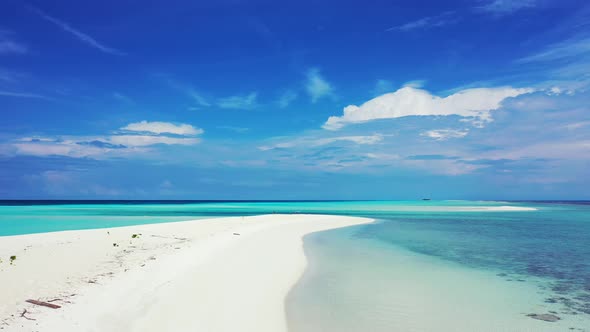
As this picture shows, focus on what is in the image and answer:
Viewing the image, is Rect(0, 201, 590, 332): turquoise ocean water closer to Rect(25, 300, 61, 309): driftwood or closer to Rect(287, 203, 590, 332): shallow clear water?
Rect(287, 203, 590, 332): shallow clear water

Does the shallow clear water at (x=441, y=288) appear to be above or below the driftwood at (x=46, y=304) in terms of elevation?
below

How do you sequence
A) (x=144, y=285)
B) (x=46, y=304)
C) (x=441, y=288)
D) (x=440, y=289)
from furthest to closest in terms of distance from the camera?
1. (x=441, y=288)
2. (x=440, y=289)
3. (x=144, y=285)
4. (x=46, y=304)

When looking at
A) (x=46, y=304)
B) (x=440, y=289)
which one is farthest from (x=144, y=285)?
(x=440, y=289)

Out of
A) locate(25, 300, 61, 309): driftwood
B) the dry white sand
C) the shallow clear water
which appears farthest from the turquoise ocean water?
locate(25, 300, 61, 309): driftwood

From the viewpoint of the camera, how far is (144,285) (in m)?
9.41

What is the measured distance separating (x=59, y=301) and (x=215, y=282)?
3.73 metres

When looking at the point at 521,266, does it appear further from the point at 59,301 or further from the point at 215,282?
the point at 59,301

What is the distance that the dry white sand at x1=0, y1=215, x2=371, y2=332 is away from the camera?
6.98 meters

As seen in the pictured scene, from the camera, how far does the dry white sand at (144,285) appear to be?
6.98 meters

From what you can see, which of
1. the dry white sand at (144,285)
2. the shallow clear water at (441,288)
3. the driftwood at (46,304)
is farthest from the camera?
the shallow clear water at (441,288)

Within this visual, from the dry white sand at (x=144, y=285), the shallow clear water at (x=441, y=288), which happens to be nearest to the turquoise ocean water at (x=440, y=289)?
the shallow clear water at (x=441, y=288)

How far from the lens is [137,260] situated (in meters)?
13.0

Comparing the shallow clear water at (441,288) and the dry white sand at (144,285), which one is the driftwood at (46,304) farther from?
the shallow clear water at (441,288)

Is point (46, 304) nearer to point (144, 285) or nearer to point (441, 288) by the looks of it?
point (144, 285)
